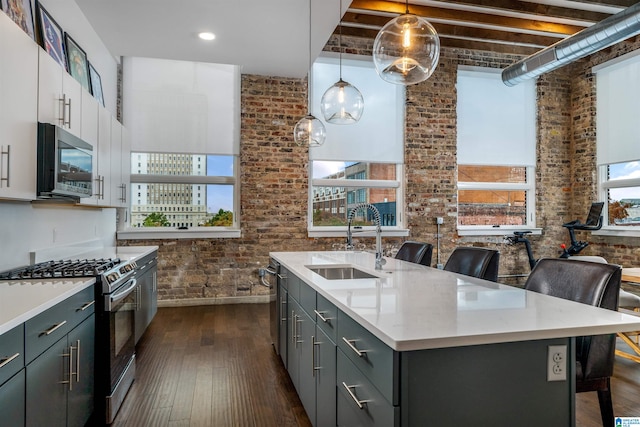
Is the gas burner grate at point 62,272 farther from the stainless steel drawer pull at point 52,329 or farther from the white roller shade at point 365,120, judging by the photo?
the white roller shade at point 365,120

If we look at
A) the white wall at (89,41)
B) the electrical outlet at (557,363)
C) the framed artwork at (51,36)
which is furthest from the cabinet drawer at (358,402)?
the white wall at (89,41)

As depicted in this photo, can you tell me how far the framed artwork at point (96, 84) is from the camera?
4.39 meters

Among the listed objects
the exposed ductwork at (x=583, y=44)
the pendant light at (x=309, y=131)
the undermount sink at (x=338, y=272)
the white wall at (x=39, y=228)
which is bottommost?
the undermount sink at (x=338, y=272)

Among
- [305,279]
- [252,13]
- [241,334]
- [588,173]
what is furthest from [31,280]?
[588,173]

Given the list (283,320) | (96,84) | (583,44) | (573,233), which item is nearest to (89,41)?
(96,84)

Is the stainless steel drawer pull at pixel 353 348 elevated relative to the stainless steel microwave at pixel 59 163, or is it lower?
lower

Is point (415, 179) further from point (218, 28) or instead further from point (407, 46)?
point (407, 46)

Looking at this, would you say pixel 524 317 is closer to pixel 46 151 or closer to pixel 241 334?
pixel 46 151

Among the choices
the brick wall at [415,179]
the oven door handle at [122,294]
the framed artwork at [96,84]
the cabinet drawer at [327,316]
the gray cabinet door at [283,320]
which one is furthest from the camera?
the brick wall at [415,179]

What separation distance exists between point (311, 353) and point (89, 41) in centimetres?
430

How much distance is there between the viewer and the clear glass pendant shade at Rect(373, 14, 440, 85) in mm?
2275

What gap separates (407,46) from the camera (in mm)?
2289

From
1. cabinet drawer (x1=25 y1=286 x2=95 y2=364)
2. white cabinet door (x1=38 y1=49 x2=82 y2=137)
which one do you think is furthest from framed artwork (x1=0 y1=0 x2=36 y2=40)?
cabinet drawer (x1=25 y1=286 x2=95 y2=364)

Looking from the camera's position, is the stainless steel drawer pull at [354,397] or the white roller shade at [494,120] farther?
the white roller shade at [494,120]
